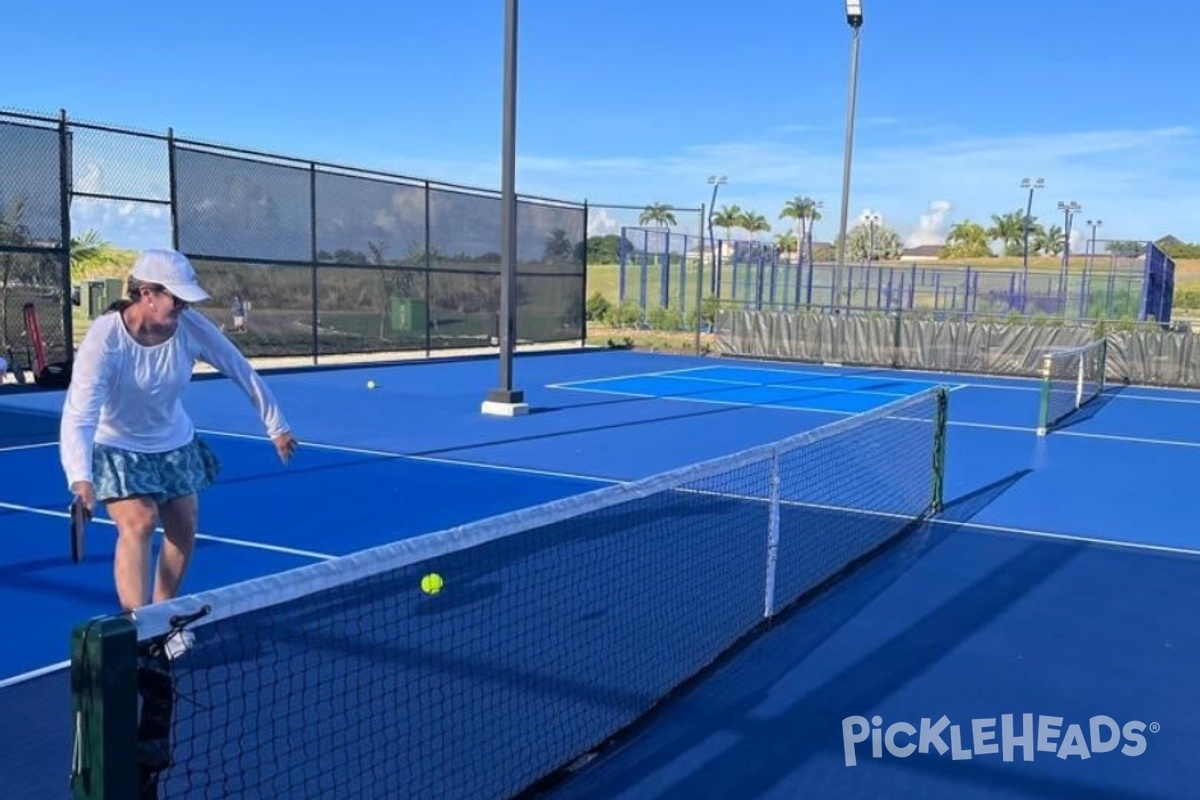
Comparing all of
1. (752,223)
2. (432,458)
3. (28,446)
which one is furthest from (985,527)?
(752,223)

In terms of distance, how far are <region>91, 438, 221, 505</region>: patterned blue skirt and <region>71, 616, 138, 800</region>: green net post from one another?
2098 millimetres

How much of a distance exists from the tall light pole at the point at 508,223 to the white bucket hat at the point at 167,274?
9.24m

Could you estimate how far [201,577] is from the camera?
233 inches

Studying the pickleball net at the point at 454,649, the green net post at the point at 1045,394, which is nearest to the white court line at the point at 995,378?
the green net post at the point at 1045,394

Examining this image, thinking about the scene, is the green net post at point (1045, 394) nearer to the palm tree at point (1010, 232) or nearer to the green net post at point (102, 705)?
the green net post at point (102, 705)

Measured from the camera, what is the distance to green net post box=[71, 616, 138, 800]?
2.12 metres

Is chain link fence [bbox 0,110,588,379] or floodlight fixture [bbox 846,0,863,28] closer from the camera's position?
chain link fence [bbox 0,110,588,379]

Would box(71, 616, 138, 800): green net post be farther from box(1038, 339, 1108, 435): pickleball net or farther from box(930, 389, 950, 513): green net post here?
box(1038, 339, 1108, 435): pickleball net

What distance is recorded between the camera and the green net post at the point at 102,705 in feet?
6.95

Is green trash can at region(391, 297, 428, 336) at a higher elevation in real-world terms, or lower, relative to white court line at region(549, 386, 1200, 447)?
higher

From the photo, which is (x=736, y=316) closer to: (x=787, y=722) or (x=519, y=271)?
(x=519, y=271)

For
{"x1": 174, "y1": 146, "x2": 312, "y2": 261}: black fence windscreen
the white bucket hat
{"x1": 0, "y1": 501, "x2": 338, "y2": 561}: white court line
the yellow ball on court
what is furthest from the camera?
{"x1": 174, "y1": 146, "x2": 312, "y2": 261}: black fence windscreen

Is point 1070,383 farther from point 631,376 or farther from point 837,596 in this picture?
point 837,596

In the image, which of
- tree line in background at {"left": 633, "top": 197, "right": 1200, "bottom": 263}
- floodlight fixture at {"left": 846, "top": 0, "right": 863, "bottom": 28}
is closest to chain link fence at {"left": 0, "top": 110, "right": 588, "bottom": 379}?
floodlight fixture at {"left": 846, "top": 0, "right": 863, "bottom": 28}
